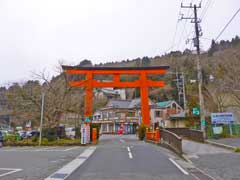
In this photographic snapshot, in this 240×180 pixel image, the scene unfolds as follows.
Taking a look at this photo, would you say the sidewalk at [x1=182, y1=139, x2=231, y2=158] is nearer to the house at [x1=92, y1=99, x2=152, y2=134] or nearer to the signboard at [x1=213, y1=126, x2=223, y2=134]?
the signboard at [x1=213, y1=126, x2=223, y2=134]

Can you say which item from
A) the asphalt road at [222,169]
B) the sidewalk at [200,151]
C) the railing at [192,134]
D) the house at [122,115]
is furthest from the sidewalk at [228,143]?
the house at [122,115]

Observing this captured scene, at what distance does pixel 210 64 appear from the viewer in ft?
124

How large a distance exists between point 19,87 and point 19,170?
66.4 ft

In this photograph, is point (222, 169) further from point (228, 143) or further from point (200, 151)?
point (228, 143)

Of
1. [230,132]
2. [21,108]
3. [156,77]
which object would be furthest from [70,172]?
[156,77]

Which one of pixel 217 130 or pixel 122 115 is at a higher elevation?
pixel 122 115

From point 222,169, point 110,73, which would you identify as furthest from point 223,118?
point 222,169

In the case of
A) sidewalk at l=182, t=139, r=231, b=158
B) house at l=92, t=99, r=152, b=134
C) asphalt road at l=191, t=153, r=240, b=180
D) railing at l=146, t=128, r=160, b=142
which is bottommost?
asphalt road at l=191, t=153, r=240, b=180

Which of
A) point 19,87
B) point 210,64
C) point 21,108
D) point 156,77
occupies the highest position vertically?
point 156,77

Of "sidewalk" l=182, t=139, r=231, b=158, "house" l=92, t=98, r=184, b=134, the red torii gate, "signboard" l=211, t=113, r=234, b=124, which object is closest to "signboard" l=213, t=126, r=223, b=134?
"signboard" l=211, t=113, r=234, b=124

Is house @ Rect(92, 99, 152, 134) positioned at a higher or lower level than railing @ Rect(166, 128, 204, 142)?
higher

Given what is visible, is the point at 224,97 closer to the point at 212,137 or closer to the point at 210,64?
the point at 210,64

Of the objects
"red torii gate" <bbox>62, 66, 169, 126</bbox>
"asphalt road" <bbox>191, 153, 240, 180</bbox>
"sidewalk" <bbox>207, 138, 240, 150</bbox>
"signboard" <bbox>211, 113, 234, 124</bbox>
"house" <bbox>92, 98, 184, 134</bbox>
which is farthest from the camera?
"house" <bbox>92, 98, 184, 134</bbox>

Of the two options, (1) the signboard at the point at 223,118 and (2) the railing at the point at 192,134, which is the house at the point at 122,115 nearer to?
(2) the railing at the point at 192,134
